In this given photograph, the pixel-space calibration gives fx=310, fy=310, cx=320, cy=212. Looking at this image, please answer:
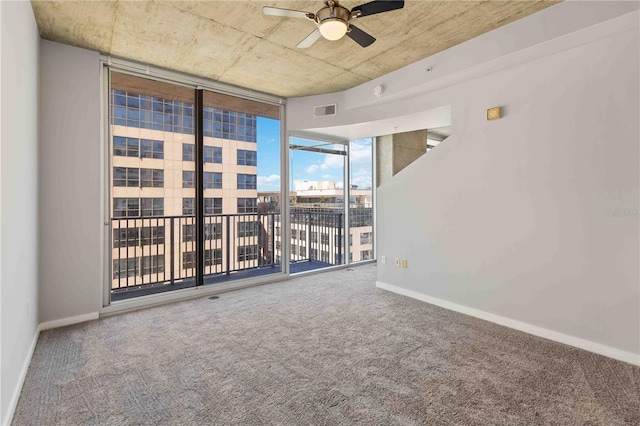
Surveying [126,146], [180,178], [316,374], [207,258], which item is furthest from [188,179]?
[316,374]

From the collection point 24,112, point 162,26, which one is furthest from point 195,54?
point 24,112

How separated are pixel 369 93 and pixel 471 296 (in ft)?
9.95

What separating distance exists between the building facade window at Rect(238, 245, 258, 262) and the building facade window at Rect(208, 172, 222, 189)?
4.20 ft

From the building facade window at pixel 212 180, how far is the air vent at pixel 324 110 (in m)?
1.85

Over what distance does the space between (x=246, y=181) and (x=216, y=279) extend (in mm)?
1638

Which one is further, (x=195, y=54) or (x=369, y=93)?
(x=369, y=93)

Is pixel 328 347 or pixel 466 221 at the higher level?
pixel 466 221

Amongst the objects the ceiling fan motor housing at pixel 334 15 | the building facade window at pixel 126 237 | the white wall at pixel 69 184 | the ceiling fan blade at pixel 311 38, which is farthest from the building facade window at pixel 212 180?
the ceiling fan motor housing at pixel 334 15

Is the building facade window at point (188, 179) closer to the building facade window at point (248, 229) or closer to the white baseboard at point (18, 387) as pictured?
the building facade window at point (248, 229)

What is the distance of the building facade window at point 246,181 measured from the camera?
503cm

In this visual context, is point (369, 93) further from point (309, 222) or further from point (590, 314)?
point (590, 314)

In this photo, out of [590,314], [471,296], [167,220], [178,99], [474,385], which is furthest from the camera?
[167,220]

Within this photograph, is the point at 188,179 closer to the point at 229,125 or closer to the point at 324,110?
the point at 229,125

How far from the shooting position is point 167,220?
4.64 metres
